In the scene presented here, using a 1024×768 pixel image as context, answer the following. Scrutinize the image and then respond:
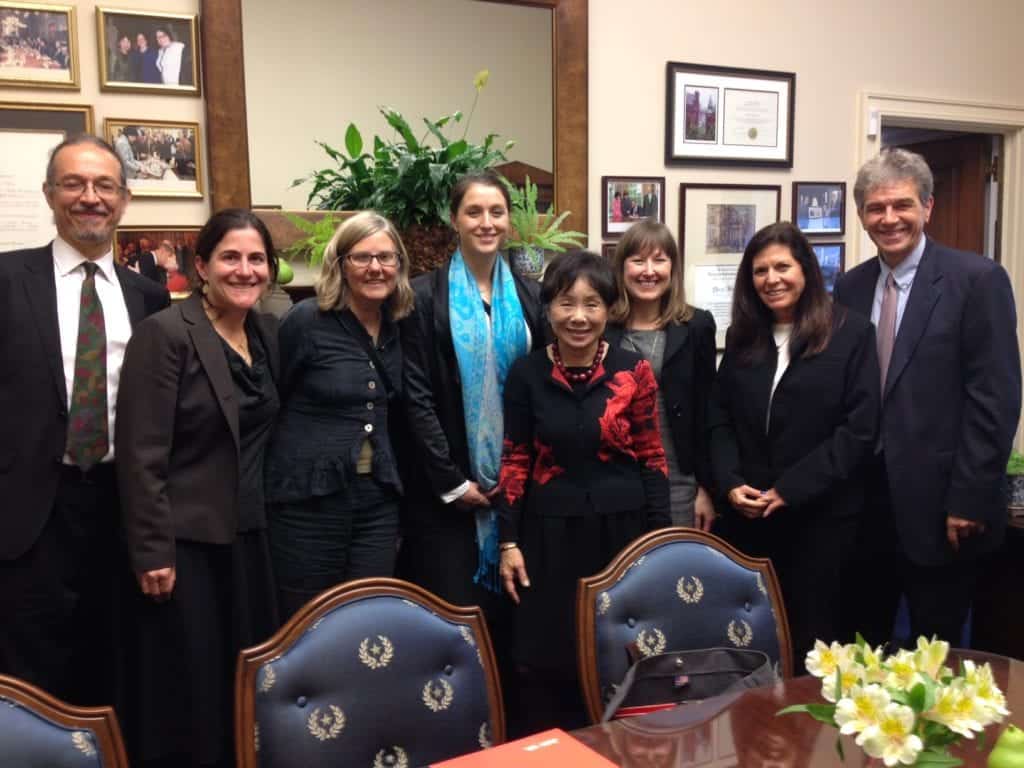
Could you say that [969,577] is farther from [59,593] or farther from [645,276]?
[59,593]

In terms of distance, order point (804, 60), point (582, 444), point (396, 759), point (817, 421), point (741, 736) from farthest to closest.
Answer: point (804, 60)
point (817, 421)
point (582, 444)
point (396, 759)
point (741, 736)

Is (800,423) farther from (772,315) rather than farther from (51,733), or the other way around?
(51,733)

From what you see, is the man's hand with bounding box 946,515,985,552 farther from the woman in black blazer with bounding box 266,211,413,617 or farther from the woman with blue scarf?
the woman in black blazer with bounding box 266,211,413,617

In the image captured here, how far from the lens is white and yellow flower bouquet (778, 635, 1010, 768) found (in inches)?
35.6

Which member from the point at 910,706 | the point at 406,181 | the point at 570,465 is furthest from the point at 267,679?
the point at 406,181

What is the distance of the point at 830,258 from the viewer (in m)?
3.82

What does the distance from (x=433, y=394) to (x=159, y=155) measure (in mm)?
1096

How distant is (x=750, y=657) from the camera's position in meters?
1.56

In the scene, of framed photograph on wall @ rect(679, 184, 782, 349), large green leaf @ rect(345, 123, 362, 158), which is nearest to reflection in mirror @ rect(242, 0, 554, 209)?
large green leaf @ rect(345, 123, 362, 158)

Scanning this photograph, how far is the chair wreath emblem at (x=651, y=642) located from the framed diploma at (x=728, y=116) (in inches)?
87.8

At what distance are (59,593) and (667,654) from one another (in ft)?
4.33

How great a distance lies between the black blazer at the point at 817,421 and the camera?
227 cm

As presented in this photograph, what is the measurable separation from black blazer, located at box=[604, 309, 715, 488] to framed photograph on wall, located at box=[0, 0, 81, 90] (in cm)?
167

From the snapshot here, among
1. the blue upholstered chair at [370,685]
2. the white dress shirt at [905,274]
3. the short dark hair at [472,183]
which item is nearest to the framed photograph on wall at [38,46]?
the short dark hair at [472,183]
